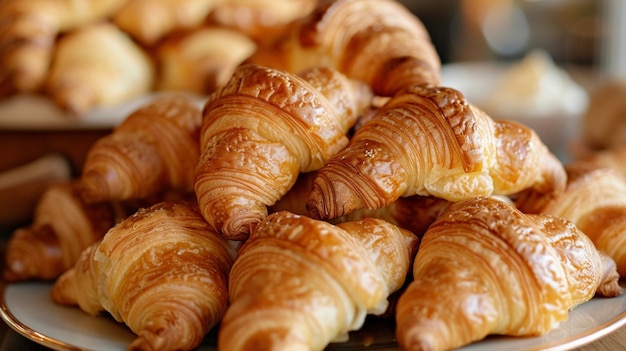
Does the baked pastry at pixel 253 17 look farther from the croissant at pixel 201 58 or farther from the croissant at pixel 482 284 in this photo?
the croissant at pixel 482 284

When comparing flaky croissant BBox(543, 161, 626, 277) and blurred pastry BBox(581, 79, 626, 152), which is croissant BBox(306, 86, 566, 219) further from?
blurred pastry BBox(581, 79, 626, 152)

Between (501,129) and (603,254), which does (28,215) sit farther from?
(603,254)

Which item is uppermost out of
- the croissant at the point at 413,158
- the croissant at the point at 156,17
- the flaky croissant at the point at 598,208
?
the croissant at the point at 413,158

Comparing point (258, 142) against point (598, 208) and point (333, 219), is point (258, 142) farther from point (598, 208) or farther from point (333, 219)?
point (598, 208)

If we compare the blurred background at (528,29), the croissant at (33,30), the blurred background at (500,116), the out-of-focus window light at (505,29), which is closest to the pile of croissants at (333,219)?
the blurred background at (500,116)

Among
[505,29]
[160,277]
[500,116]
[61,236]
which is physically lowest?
[505,29]

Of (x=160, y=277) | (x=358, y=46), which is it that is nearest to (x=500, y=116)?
(x=358, y=46)

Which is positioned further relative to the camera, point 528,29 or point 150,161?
point 528,29
